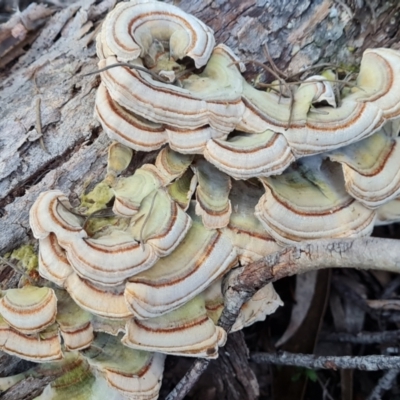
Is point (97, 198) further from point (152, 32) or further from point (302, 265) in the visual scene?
point (302, 265)

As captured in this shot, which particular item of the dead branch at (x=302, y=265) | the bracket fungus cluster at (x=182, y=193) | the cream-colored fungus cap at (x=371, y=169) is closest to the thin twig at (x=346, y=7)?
the bracket fungus cluster at (x=182, y=193)

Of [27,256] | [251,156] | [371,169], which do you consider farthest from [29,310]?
[371,169]

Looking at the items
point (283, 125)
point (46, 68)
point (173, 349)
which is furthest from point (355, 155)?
point (46, 68)

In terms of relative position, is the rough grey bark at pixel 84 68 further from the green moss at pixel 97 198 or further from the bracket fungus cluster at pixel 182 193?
the bracket fungus cluster at pixel 182 193

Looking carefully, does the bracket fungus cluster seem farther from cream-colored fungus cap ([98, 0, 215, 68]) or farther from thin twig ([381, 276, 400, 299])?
thin twig ([381, 276, 400, 299])

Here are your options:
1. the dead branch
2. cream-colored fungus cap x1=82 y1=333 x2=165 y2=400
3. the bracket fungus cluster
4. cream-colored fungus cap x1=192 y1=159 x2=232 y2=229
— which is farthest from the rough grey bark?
the dead branch
